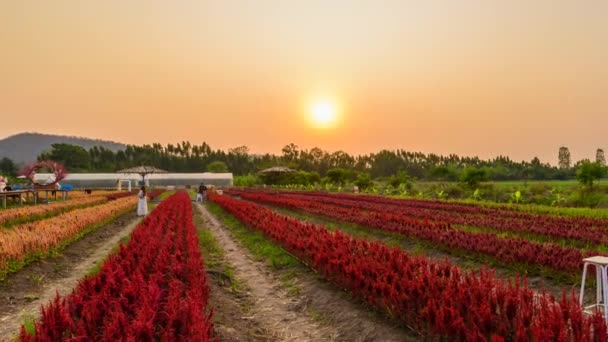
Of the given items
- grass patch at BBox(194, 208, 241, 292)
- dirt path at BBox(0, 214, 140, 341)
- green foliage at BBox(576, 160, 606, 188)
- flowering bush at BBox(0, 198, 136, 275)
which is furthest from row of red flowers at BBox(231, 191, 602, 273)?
green foliage at BBox(576, 160, 606, 188)

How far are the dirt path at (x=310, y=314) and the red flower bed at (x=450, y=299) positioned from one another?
0.69ft

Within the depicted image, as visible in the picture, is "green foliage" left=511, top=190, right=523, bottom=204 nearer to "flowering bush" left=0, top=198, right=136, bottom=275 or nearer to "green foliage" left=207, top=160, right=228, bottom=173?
"flowering bush" left=0, top=198, right=136, bottom=275

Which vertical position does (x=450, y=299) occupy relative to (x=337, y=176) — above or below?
below

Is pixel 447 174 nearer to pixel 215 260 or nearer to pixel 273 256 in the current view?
pixel 273 256

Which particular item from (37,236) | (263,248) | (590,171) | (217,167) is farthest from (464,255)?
(217,167)

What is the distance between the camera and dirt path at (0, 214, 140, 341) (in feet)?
19.1

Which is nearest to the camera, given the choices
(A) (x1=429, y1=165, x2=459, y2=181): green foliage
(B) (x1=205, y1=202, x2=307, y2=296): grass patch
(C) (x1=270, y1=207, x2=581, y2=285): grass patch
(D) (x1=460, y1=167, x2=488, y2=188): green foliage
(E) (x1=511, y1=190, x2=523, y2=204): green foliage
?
(C) (x1=270, y1=207, x2=581, y2=285): grass patch

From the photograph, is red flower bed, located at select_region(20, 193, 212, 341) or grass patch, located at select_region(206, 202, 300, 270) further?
grass patch, located at select_region(206, 202, 300, 270)

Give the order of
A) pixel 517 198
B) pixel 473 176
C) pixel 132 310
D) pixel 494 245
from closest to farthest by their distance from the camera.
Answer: pixel 132 310, pixel 494 245, pixel 517 198, pixel 473 176

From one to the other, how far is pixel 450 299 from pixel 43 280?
7455 mm

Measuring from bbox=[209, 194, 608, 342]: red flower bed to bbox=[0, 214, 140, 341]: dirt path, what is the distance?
4179 mm

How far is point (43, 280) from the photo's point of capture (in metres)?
7.85

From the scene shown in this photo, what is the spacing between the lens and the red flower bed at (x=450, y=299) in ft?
9.98

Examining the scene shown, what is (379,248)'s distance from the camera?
695cm
